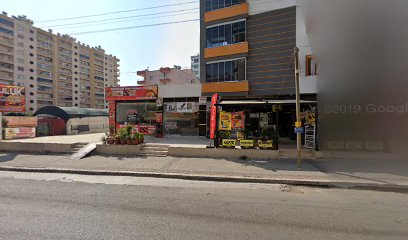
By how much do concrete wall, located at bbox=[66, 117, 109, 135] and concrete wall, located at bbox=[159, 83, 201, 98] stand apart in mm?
11466

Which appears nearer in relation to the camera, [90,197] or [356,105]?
[90,197]

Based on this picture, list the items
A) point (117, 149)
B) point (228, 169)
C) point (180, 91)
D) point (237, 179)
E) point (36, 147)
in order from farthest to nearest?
point (180, 91)
point (36, 147)
point (117, 149)
point (228, 169)
point (237, 179)

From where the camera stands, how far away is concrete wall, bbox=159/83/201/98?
17.5 meters

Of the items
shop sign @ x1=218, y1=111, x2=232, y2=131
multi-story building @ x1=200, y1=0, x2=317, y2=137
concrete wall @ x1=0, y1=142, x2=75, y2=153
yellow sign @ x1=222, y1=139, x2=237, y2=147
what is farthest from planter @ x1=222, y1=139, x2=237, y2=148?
→ concrete wall @ x1=0, y1=142, x2=75, y2=153

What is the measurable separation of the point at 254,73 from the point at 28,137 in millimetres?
19650

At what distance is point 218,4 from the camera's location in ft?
58.6

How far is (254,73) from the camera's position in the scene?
1641 cm

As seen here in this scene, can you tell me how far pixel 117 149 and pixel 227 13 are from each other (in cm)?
1307

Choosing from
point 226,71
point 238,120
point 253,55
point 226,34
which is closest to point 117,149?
point 238,120

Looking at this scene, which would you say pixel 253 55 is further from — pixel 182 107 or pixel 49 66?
pixel 49 66

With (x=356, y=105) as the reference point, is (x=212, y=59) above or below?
above

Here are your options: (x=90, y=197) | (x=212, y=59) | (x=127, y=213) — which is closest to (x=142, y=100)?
(x=212, y=59)

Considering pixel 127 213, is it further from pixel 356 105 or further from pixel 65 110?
pixel 65 110

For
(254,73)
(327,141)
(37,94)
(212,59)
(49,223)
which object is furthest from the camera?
(37,94)
